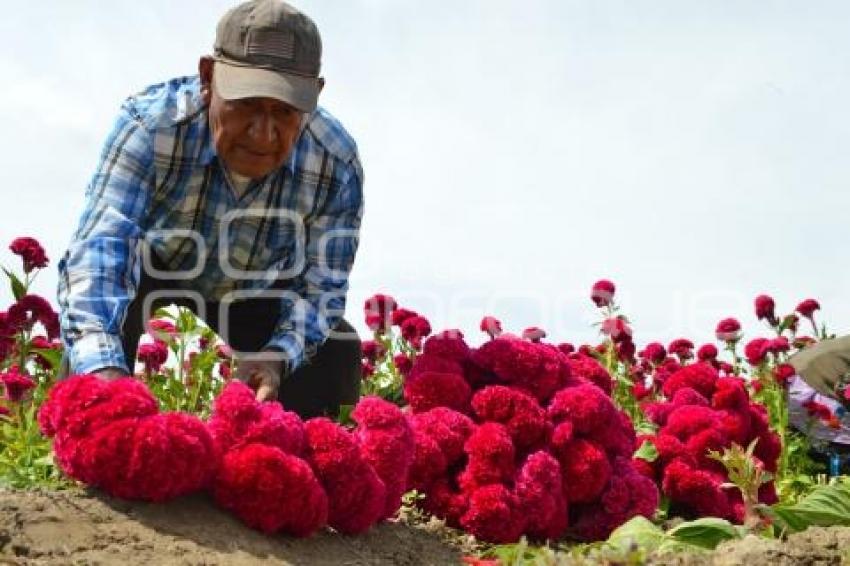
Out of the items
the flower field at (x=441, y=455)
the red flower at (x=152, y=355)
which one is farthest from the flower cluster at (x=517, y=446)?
the red flower at (x=152, y=355)

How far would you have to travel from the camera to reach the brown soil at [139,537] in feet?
8.25

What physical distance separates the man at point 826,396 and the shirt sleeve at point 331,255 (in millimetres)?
3019

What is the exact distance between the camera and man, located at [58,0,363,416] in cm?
340

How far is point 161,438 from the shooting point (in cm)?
276

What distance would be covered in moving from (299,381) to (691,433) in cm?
159

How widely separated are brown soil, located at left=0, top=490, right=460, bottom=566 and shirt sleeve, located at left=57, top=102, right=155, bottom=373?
0.50 meters

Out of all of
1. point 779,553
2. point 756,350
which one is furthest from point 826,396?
point 779,553

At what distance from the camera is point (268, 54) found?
3.49m

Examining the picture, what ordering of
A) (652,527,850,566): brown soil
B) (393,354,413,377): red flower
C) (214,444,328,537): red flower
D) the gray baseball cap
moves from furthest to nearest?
1. (393,354,413,377): red flower
2. the gray baseball cap
3. (214,444,328,537): red flower
4. (652,527,850,566): brown soil

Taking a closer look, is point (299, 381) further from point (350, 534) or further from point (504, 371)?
point (350, 534)

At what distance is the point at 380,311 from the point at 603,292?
122 cm

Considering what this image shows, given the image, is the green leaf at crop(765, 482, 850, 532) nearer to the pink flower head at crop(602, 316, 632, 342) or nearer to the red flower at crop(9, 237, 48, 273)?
the pink flower head at crop(602, 316, 632, 342)

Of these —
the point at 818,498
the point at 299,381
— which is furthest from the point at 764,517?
the point at 299,381

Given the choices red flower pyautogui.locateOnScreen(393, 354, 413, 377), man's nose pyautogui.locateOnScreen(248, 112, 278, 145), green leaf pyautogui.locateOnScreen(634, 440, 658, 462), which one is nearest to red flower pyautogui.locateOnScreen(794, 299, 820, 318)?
red flower pyautogui.locateOnScreen(393, 354, 413, 377)
